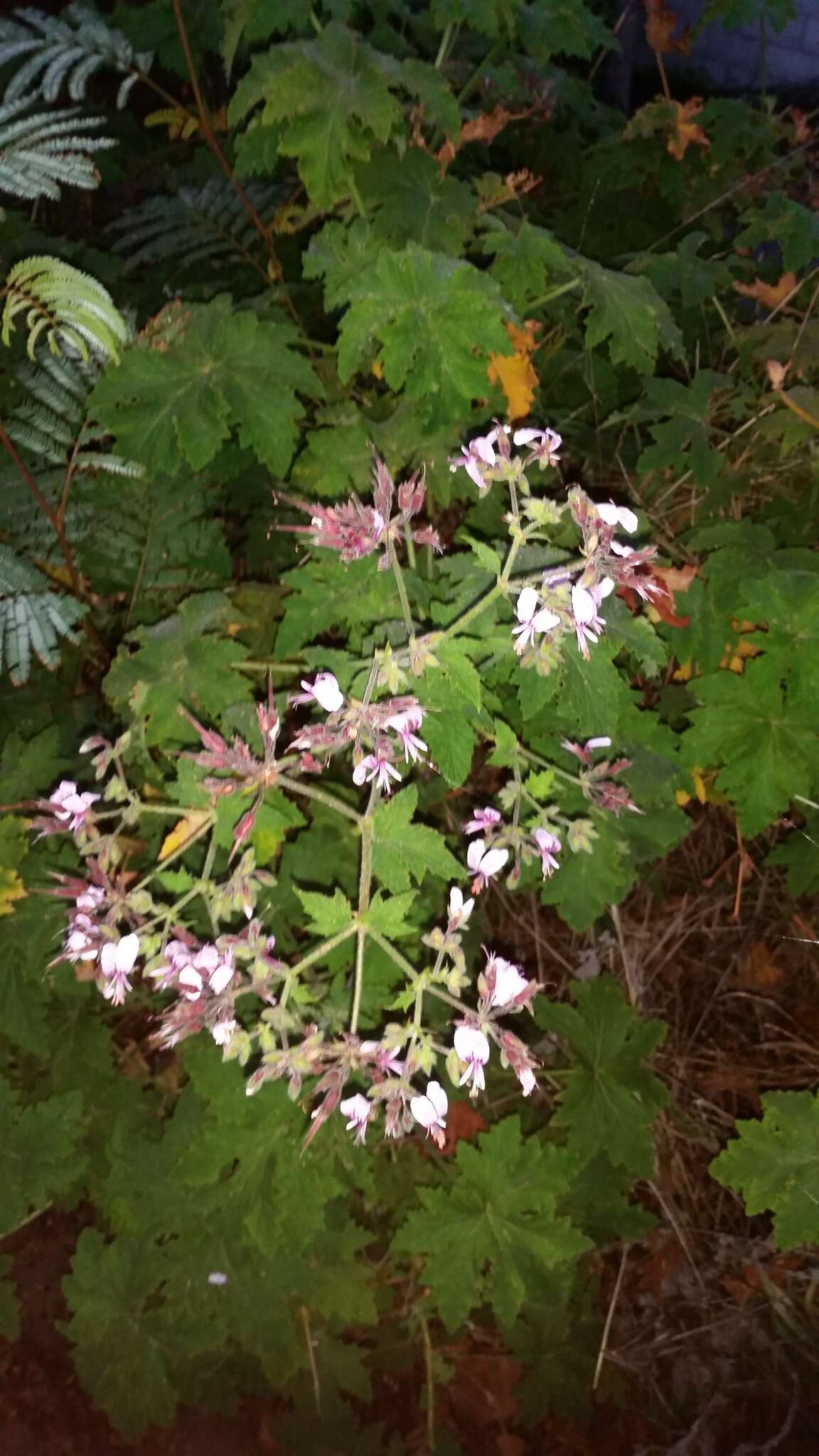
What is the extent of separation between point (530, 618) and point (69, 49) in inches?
69.8

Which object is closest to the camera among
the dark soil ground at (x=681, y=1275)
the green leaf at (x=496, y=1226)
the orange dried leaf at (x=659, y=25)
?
the green leaf at (x=496, y=1226)

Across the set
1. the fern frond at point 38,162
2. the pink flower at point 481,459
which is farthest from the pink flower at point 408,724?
the fern frond at point 38,162

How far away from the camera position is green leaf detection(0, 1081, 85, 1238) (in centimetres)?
226

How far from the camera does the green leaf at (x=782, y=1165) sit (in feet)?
7.33

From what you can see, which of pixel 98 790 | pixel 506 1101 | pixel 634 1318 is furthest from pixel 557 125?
pixel 634 1318

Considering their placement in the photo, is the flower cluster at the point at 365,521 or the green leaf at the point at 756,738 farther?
the green leaf at the point at 756,738

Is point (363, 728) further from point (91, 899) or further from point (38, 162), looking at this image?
point (38, 162)

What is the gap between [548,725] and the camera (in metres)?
2.03

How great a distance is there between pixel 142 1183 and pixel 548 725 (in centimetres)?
141

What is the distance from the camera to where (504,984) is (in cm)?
151

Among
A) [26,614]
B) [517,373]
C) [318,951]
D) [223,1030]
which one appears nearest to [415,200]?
[517,373]

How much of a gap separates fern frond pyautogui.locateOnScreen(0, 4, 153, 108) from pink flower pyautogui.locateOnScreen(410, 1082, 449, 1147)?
2015mm

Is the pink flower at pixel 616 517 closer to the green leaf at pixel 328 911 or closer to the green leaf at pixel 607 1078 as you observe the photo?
the green leaf at pixel 328 911

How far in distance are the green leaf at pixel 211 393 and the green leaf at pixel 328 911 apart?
0.77 meters
